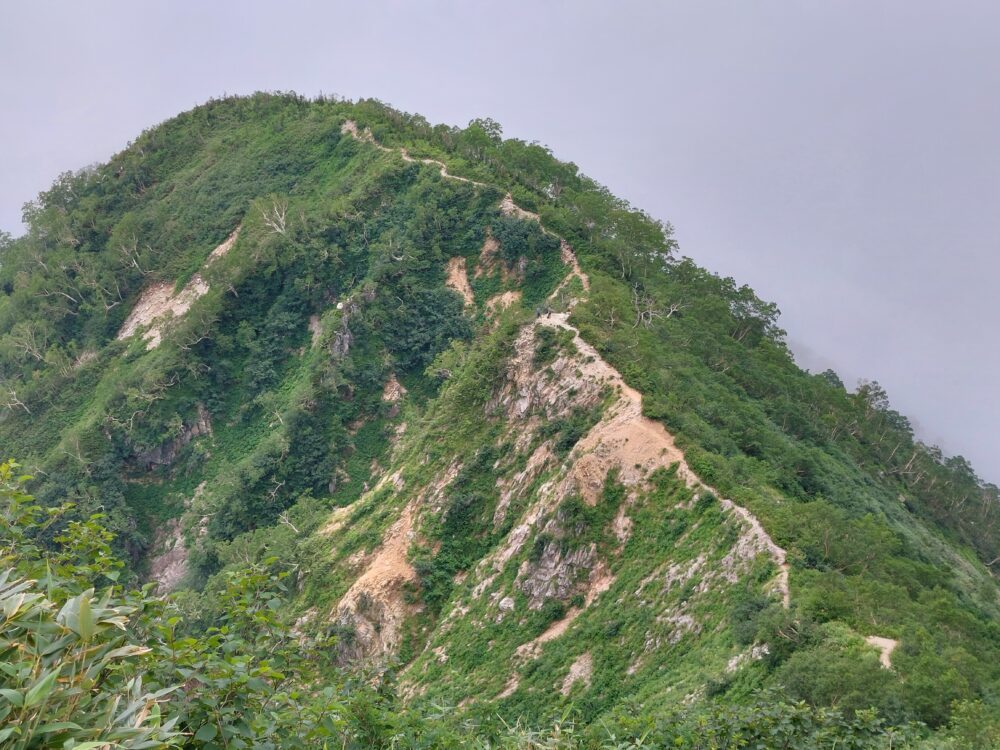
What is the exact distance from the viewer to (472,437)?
39.4m

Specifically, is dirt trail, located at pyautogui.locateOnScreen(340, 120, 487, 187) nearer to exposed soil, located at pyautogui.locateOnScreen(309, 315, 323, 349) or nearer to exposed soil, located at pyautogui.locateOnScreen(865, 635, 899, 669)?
exposed soil, located at pyautogui.locateOnScreen(309, 315, 323, 349)

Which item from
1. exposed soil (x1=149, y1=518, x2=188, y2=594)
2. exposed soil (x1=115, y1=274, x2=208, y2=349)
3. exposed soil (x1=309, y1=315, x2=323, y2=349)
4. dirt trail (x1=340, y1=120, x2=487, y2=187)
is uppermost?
dirt trail (x1=340, y1=120, x2=487, y2=187)

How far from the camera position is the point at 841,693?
17922 mm


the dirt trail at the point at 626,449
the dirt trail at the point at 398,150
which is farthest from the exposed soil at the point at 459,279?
the dirt trail at the point at 626,449

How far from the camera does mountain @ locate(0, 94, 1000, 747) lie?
25156mm

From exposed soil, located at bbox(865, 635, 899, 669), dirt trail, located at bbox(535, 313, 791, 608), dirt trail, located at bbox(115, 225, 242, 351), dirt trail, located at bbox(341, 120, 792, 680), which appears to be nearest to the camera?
exposed soil, located at bbox(865, 635, 899, 669)

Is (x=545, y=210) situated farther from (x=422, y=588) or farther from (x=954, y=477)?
(x=954, y=477)

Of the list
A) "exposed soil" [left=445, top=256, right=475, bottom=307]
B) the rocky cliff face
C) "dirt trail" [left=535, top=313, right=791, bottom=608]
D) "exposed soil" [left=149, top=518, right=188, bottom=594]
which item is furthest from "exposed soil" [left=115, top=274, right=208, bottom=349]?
"dirt trail" [left=535, top=313, right=791, bottom=608]

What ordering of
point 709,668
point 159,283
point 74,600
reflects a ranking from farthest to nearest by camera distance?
point 159,283 < point 709,668 < point 74,600

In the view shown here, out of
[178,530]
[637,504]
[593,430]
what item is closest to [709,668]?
[637,504]

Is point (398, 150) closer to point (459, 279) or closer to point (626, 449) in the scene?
point (459, 279)

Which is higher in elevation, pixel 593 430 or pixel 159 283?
pixel 593 430

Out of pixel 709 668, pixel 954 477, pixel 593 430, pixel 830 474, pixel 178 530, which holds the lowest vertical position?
pixel 178 530

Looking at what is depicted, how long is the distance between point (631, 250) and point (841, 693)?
127 feet
